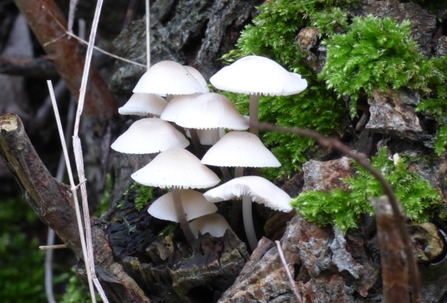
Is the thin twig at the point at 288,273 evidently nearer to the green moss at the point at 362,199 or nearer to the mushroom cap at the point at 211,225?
the green moss at the point at 362,199

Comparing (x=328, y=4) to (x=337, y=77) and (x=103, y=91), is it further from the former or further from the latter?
(x=103, y=91)

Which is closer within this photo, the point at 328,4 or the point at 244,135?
the point at 244,135

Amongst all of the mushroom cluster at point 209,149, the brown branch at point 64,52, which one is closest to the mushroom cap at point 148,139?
the mushroom cluster at point 209,149

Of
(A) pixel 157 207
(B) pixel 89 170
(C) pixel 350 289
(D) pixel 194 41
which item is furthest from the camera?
(B) pixel 89 170

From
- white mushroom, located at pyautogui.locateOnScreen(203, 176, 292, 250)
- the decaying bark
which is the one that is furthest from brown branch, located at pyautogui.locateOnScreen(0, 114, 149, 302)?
the decaying bark

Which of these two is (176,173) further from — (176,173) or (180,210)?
(180,210)

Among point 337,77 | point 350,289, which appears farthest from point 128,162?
point 350,289

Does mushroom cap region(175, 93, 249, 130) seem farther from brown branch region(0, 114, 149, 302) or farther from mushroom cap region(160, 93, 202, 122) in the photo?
brown branch region(0, 114, 149, 302)
